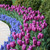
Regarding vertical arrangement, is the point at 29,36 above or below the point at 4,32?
above

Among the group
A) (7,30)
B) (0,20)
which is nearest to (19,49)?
(7,30)

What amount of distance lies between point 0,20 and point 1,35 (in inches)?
89.8

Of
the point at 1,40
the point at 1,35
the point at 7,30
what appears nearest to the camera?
the point at 1,40

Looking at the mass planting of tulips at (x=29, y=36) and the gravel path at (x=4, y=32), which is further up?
the mass planting of tulips at (x=29, y=36)

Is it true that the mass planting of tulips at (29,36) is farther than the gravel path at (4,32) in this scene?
No

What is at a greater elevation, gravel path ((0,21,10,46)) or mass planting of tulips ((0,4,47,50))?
mass planting of tulips ((0,4,47,50))

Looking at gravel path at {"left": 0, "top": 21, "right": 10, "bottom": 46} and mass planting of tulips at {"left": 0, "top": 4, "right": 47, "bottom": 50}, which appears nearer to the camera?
mass planting of tulips at {"left": 0, "top": 4, "right": 47, "bottom": 50}

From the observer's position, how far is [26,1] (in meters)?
8.56

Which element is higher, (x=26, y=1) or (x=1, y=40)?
(x=26, y=1)

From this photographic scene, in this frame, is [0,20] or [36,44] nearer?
[36,44]

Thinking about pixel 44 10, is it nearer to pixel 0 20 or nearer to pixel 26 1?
pixel 26 1

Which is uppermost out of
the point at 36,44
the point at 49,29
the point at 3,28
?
the point at 36,44

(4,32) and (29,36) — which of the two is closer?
(29,36)

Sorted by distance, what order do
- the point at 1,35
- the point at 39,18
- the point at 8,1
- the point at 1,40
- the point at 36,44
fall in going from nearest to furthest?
the point at 36,44, the point at 39,18, the point at 1,40, the point at 1,35, the point at 8,1
